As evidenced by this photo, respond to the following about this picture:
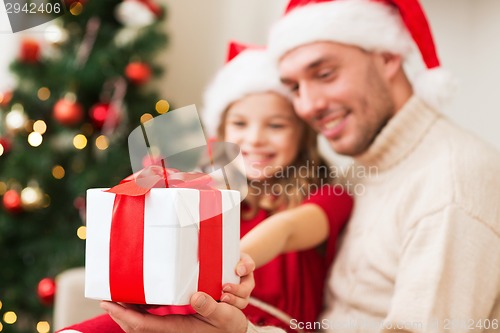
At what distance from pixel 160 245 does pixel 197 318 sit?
0.51ft

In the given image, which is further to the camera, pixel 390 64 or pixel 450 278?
pixel 390 64

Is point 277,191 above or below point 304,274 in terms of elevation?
above

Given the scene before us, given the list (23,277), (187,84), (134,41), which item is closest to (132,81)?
(134,41)

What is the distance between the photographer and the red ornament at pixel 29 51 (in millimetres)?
1873

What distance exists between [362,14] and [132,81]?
3.21 ft

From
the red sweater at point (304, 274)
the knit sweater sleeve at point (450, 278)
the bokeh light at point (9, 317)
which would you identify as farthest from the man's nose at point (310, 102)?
the bokeh light at point (9, 317)

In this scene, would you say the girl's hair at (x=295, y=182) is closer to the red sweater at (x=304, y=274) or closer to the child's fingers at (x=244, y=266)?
the red sweater at (x=304, y=274)

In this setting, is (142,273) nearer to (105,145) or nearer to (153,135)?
(153,135)

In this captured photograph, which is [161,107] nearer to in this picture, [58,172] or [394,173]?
[58,172]

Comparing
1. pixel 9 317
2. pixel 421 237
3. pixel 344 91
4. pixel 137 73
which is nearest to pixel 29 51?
pixel 137 73

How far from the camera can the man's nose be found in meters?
1.25

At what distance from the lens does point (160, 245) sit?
2.39 ft

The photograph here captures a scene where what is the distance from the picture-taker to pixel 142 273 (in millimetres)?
738

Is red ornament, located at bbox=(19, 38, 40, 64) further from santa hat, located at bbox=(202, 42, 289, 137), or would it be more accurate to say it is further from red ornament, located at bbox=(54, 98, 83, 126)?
santa hat, located at bbox=(202, 42, 289, 137)
